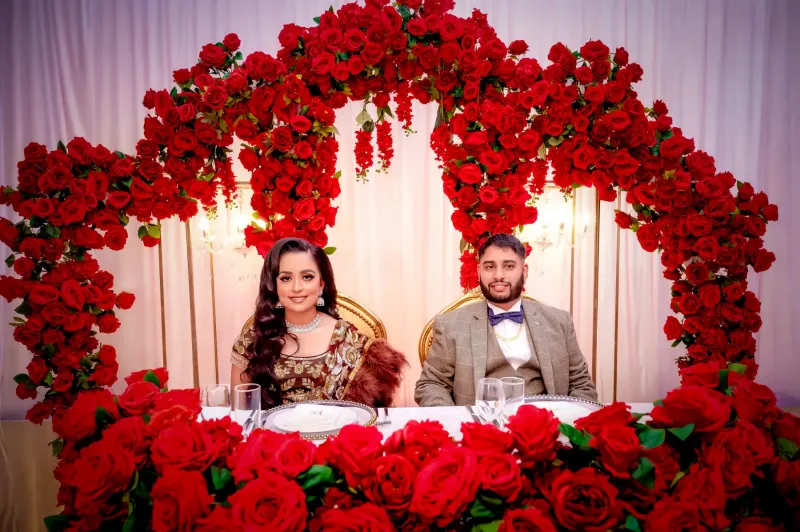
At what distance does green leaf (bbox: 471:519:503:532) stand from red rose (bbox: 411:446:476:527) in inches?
2.1

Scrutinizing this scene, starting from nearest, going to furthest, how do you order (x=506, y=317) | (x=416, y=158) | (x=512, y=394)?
1. (x=512, y=394)
2. (x=506, y=317)
3. (x=416, y=158)

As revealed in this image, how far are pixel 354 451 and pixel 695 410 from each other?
0.71 m

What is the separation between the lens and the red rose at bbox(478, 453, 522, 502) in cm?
94

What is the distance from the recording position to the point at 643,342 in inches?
181

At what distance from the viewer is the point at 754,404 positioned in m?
1.05

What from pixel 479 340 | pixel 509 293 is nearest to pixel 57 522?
pixel 479 340

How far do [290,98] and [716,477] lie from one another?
2.20 m

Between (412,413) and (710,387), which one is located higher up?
(710,387)

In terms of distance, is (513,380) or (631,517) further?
(513,380)

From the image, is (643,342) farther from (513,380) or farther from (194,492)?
(194,492)

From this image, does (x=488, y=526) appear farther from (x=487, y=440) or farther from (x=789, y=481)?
(x=789, y=481)

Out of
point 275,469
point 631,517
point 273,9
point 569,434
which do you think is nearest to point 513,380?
point 569,434

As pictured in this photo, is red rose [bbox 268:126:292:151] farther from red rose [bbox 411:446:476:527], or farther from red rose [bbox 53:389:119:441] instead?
red rose [bbox 411:446:476:527]

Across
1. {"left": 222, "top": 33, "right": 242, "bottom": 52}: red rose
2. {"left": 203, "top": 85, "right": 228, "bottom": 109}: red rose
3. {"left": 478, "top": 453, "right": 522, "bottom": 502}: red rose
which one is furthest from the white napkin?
{"left": 222, "top": 33, "right": 242, "bottom": 52}: red rose
